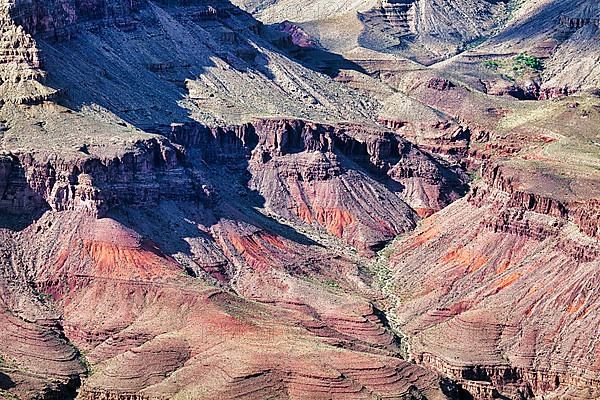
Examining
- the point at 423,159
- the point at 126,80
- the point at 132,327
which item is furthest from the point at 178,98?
the point at 132,327

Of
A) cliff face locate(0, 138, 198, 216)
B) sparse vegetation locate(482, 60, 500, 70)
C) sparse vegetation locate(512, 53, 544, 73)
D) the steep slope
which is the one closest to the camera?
the steep slope

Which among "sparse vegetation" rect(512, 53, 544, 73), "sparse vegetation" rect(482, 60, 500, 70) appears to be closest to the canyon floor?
"sparse vegetation" rect(512, 53, 544, 73)

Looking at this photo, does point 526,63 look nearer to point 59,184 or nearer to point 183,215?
point 183,215

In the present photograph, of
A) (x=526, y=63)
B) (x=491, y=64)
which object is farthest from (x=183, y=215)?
(x=526, y=63)

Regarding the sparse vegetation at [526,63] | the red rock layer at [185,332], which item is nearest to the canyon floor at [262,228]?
the red rock layer at [185,332]

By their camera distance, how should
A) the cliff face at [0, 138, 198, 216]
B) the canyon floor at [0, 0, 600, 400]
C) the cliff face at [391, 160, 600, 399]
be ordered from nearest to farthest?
the canyon floor at [0, 0, 600, 400] < the cliff face at [391, 160, 600, 399] < the cliff face at [0, 138, 198, 216]

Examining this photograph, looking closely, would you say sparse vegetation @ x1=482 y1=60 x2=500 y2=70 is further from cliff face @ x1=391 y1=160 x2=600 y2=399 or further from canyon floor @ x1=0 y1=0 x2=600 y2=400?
cliff face @ x1=391 y1=160 x2=600 y2=399

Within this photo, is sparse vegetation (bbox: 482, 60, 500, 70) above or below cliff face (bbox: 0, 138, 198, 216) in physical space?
below

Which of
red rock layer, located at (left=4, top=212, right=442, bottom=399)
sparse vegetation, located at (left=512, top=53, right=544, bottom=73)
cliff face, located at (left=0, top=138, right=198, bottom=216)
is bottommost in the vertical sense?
red rock layer, located at (left=4, top=212, right=442, bottom=399)
